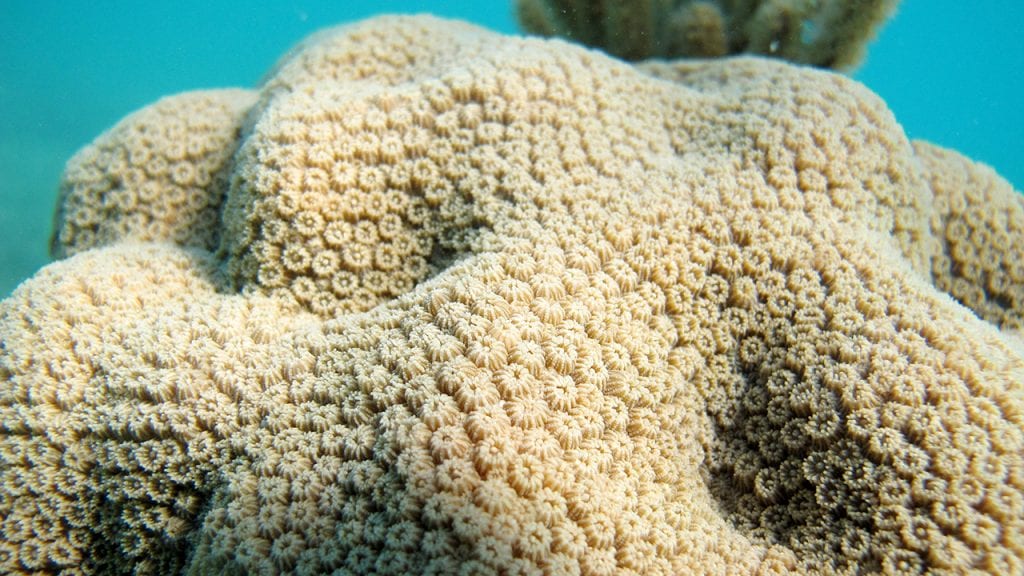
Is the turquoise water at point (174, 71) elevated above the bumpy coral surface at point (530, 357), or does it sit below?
below

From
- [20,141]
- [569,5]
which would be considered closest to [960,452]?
[569,5]

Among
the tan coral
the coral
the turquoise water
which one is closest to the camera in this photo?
the tan coral

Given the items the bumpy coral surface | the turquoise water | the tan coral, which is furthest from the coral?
the tan coral

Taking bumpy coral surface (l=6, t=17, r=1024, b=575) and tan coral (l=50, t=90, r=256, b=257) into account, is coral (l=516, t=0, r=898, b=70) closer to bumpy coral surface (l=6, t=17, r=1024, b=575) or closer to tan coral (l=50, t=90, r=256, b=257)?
bumpy coral surface (l=6, t=17, r=1024, b=575)

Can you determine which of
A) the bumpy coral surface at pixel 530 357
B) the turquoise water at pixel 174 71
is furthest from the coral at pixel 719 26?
the bumpy coral surface at pixel 530 357

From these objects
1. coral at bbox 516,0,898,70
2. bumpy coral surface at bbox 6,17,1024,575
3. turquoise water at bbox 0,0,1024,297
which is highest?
coral at bbox 516,0,898,70

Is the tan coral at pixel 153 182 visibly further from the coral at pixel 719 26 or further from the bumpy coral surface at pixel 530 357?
the coral at pixel 719 26
